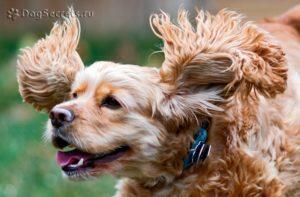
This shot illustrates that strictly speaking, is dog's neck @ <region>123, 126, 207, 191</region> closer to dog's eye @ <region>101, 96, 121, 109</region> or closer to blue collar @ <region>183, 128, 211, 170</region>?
blue collar @ <region>183, 128, 211, 170</region>

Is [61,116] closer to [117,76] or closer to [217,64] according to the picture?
[117,76]

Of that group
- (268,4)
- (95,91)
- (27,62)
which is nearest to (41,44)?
(27,62)

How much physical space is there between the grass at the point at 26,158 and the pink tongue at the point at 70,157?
42 centimetres

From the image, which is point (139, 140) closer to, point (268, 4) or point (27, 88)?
point (27, 88)

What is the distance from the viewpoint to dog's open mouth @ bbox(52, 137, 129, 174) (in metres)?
5.50

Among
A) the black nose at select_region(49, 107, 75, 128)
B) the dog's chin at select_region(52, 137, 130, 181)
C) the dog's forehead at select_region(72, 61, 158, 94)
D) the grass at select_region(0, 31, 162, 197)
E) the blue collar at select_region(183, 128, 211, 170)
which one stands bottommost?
the grass at select_region(0, 31, 162, 197)

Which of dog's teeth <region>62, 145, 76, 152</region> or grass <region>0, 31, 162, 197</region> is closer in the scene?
dog's teeth <region>62, 145, 76, 152</region>

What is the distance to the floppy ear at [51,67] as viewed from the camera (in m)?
6.00

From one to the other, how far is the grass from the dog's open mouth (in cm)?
41

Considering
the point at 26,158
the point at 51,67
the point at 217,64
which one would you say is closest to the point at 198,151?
the point at 217,64

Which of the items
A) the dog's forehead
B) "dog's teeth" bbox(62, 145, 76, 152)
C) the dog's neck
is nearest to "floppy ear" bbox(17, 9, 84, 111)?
the dog's forehead

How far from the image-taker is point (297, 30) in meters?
7.31

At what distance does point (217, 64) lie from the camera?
5.51 metres

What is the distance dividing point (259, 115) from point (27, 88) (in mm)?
1344
